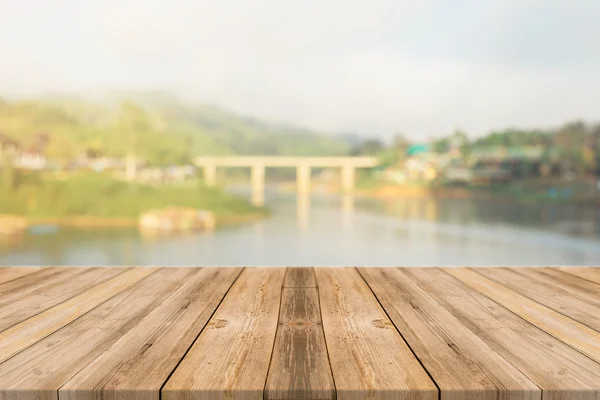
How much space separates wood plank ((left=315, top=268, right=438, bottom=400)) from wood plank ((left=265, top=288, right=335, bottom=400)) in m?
0.03

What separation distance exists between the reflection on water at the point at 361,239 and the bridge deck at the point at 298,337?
797mm

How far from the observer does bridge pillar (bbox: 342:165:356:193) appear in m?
3.61

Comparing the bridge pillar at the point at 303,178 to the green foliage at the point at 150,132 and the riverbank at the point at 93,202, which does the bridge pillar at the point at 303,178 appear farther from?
the riverbank at the point at 93,202

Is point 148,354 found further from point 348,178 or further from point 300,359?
point 348,178

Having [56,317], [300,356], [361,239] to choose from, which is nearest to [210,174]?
[361,239]

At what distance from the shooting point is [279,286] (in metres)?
2.27

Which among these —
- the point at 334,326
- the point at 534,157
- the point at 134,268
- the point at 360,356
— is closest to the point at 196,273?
the point at 134,268

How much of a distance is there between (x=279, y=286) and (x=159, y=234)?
54.7 inches

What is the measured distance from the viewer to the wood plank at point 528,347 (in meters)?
1.19

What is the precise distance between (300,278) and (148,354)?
1182 mm

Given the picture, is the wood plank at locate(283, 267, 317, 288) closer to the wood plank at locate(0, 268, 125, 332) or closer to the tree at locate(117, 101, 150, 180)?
the wood plank at locate(0, 268, 125, 332)

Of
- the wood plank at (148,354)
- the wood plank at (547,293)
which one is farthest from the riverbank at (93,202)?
the wood plank at (547,293)

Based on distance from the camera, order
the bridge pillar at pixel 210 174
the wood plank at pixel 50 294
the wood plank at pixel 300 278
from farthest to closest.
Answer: the bridge pillar at pixel 210 174 → the wood plank at pixel 300 278 → the wood plank at pixel 50 294

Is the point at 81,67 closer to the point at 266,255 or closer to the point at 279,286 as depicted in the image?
the point at 266,255
